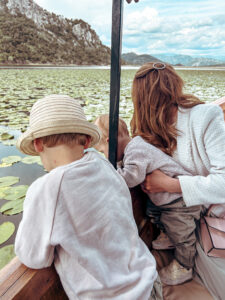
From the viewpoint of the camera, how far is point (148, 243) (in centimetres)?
98

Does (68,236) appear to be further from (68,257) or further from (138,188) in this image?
(138,188)

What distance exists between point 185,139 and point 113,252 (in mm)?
461

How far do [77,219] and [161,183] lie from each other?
0.40 meters

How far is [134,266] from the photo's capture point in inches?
18.6

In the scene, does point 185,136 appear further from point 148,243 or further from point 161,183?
point 148,243

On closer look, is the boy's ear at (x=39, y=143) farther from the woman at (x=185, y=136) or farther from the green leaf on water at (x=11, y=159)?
the green leaf on water at (x=11, y=159)

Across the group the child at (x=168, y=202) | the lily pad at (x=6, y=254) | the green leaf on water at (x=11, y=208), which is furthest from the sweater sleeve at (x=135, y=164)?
the green leaf on water at (x=11, y=208)

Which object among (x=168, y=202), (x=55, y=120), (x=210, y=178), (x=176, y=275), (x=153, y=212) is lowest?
(x=176, y=275)

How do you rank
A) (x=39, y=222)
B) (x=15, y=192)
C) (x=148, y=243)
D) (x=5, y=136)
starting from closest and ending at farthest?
(x=39, y=222), (x=148, y=243), (x=15, y=192), (x=5, y=136)

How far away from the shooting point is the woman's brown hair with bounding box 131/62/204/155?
28.4 inches

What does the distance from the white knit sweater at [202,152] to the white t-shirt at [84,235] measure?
31 cm

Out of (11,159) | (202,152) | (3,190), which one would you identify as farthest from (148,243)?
(11,159)

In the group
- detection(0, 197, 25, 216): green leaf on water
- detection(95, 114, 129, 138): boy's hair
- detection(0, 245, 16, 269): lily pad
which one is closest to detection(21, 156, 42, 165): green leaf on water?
detection(0, 197, 25, 216): green leaf on water

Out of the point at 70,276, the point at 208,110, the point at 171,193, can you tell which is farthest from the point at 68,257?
the point at 208,110
